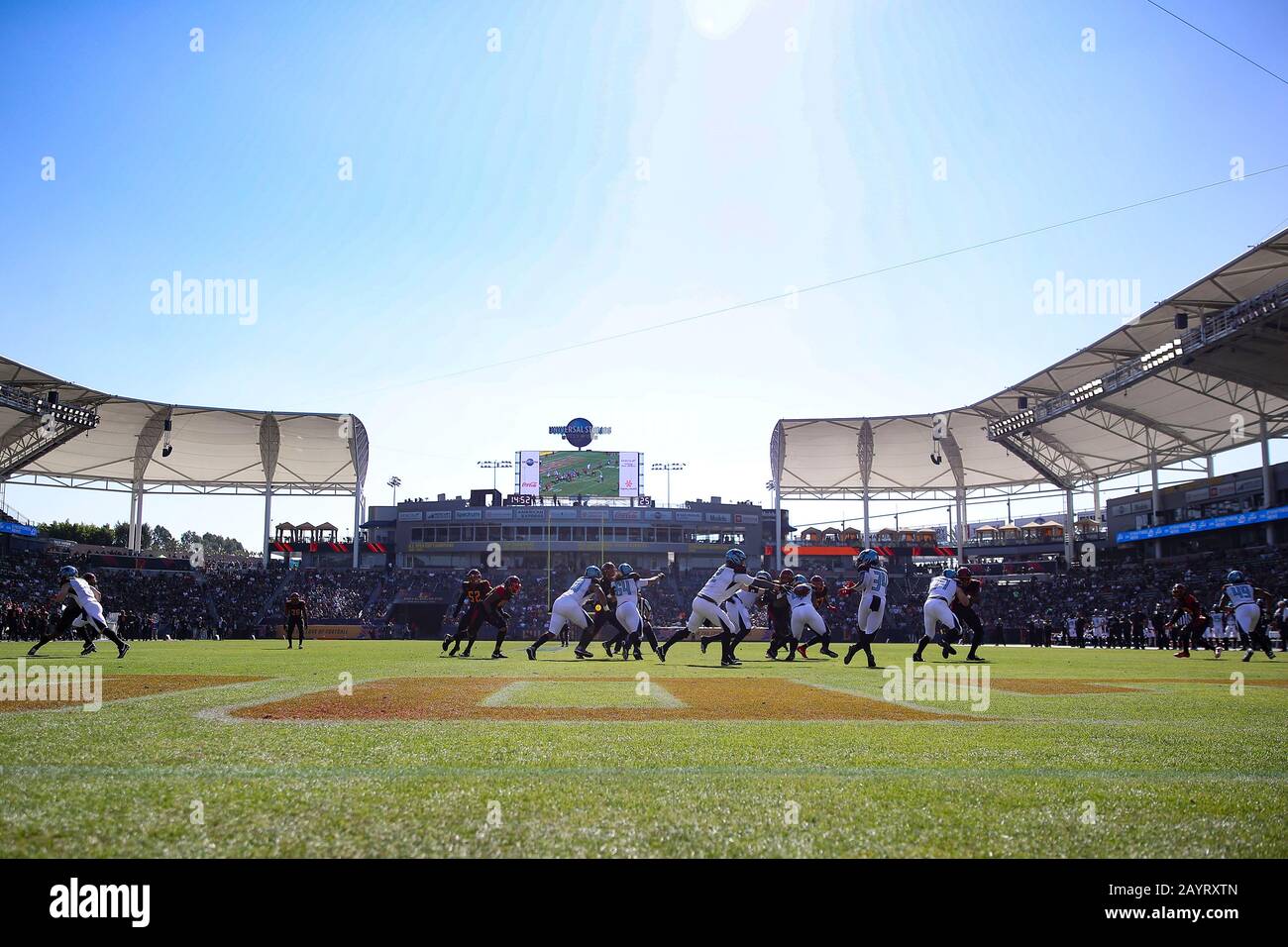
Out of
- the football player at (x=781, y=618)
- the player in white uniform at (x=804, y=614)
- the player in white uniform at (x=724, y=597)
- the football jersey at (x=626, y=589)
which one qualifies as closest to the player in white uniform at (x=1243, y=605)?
the player in white uniform at (x=804, y=614)

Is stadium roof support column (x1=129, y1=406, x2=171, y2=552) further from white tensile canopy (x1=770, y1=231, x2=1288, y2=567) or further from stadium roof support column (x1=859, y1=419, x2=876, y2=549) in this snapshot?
stadium roof support column (x1=859, y1=419, x2=876, y2=549)

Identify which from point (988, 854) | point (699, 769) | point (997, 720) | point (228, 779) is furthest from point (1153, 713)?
point (228, 779)

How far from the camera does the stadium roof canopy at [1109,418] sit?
36750 mm

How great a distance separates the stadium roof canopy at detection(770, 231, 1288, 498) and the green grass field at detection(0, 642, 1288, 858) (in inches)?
1365

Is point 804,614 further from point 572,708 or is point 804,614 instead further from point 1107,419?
point 1107,419

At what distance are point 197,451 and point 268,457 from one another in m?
5.65

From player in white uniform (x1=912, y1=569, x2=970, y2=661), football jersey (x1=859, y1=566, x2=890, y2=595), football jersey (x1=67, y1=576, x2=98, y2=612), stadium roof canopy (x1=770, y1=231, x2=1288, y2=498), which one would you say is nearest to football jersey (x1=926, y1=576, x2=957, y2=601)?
player in white uniform (x1=912, y1=569, x2=970, y2=661)

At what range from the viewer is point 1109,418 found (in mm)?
57250

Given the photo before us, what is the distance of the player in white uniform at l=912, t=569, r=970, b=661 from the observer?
18.3 metres

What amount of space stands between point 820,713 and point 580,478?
2484 inches

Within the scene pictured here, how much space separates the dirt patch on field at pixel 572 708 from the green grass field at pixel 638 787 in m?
0.43

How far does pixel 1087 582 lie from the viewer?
186 feet

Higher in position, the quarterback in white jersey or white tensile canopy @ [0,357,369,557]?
white tensile canopy @ [0,357,369,557]
